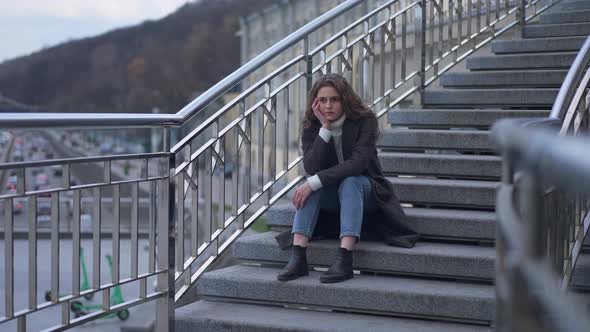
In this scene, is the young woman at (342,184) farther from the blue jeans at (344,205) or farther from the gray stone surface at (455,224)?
the gray stone surface at (455,224)

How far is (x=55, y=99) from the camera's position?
57438mm

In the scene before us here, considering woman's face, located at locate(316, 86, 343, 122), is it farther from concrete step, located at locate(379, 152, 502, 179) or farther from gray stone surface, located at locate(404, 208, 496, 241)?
concrete step, located at locate(379, 152, 502, 179)

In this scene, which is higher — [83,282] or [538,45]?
[538,45]

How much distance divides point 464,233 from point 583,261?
635 mm

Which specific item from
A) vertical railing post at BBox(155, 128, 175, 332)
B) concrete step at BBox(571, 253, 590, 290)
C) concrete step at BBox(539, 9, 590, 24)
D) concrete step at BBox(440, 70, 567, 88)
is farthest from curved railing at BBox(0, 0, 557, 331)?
concrete step at BBox(571, 253, 590, 290)

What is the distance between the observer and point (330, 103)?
470 centimetres

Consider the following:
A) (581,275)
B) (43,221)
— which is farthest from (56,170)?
(581,275)

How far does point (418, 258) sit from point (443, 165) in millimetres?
1128

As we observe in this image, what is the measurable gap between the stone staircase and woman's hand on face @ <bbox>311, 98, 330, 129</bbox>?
663 millimetres

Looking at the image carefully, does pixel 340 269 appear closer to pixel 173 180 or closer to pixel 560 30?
pixel 173 180

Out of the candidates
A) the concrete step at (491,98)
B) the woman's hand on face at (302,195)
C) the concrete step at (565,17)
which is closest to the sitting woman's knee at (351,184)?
the woman's hand on face at (302,195)

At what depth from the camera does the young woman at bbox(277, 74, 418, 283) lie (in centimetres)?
442

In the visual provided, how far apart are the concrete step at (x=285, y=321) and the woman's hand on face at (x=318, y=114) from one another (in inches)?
40.8

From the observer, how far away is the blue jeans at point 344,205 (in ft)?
14.4
